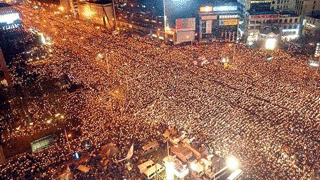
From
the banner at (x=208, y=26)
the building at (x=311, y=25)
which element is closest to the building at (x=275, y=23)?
the building at (x=311, y=25)

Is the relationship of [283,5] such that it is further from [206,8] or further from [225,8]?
[206,8]

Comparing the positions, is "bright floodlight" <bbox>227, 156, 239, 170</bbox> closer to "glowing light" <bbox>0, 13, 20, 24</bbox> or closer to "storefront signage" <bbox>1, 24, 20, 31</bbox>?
"storefront signage" <bbox>1, 24, 20, 31</bbox>

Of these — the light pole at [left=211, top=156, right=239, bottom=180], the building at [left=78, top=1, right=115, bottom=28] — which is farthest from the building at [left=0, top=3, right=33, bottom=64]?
the light pole at [left=211, top=156, right=239, bottom=180]

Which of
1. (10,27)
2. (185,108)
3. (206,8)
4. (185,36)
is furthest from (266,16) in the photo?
(10,27)

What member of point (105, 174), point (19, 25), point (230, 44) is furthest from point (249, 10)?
point (19, 25)

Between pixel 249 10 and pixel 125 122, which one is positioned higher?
pixel 249 10

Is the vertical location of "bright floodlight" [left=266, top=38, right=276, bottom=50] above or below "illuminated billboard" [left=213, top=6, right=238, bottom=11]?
below

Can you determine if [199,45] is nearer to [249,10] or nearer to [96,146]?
[249,10]
